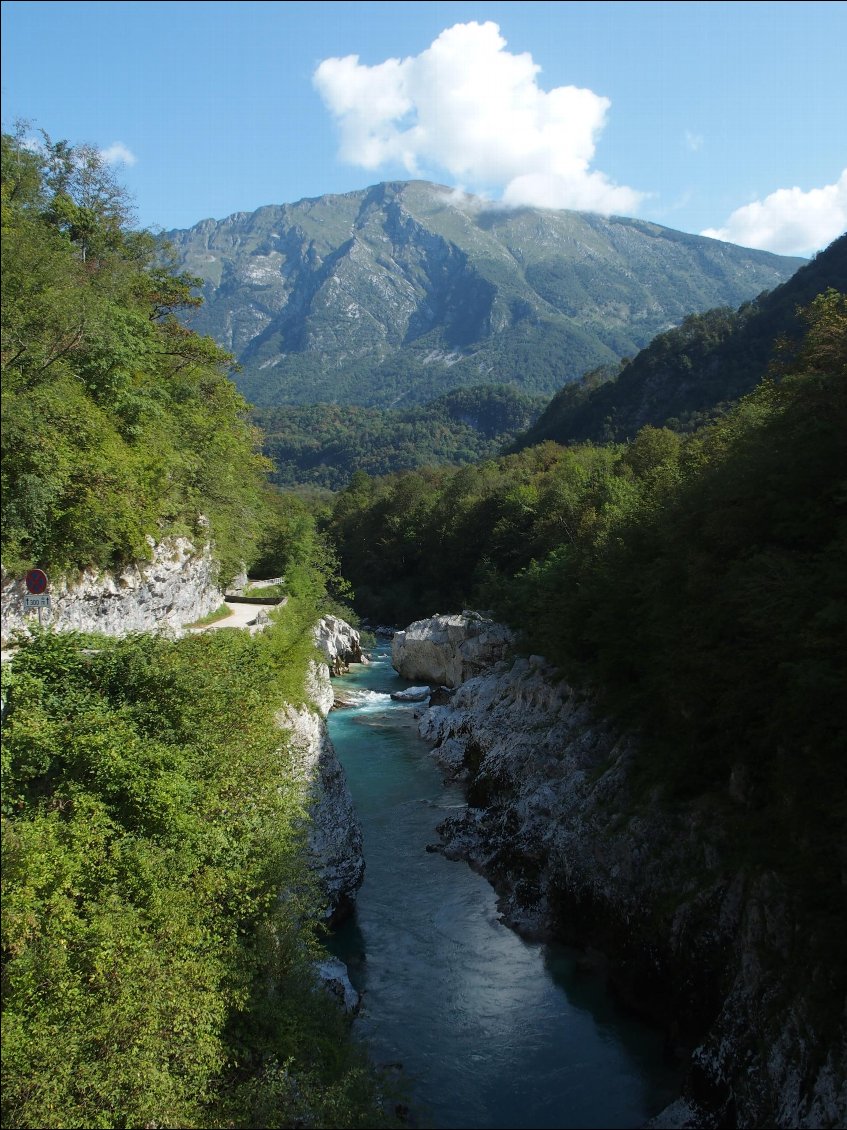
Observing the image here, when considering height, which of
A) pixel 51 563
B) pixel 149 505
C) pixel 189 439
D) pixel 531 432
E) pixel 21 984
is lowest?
pixel 21 984

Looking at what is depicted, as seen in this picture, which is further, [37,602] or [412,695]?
[412,695]

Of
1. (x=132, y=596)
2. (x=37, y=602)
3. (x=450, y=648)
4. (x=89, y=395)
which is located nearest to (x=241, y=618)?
(x=132, y=596)

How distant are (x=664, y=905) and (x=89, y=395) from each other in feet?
49.9

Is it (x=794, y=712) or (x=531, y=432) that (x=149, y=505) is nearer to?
(x=794, y=712)

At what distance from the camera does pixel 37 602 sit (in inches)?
482

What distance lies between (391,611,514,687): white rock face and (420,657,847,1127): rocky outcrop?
1081cm

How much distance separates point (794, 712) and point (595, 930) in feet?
24.4

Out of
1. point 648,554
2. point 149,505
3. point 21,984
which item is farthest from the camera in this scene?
point 648,554

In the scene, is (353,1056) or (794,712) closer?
(353,1056)

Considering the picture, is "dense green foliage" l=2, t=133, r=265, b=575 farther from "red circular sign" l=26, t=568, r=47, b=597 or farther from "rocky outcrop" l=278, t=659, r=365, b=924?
"rocky outcrop" l=278, t=659, r=365, b=924

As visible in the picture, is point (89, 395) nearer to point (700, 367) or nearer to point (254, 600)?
point (254, 600)

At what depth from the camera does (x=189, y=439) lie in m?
20.6

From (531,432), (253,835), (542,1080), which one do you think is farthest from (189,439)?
(531,432)

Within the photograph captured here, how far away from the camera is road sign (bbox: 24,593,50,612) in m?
12.1
